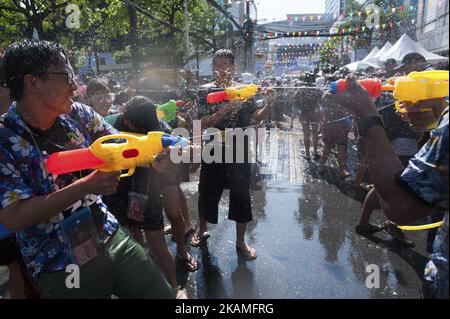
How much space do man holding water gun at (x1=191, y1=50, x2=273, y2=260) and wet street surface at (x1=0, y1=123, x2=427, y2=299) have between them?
31 centimetres

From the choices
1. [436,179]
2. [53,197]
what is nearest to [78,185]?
[53,197]

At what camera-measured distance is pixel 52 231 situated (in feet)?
5.28

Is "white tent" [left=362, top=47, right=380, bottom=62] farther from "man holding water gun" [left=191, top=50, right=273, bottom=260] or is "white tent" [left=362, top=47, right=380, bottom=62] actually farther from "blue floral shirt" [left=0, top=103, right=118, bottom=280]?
"blue floral shirt" [left=0, top=103, right=118, bottom=280]

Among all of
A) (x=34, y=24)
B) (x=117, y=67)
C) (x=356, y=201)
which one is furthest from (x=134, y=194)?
(x=117, y=67)

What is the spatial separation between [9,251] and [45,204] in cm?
122

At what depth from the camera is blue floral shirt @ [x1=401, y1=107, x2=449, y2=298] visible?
3.44ft

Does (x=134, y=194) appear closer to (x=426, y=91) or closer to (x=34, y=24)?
(x=426, y=91)

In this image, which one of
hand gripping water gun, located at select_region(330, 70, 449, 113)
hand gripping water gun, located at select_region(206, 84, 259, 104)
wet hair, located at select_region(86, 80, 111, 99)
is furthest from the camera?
wet hair, located at select_region(86, 80, 111, 99)

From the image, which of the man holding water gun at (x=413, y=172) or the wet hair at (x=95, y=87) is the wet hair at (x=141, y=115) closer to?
the wet hair at (x=95, y=87)

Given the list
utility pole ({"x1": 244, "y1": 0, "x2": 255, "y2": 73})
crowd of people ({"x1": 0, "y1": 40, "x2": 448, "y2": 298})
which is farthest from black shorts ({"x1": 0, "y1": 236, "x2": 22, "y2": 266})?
utility pole ({"x1": 244, "y1": 0, "x2": 255, "y2": 73})

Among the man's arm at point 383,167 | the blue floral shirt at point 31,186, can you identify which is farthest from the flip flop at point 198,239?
the man's arm at point 383,167

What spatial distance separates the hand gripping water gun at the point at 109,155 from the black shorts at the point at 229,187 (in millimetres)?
1800

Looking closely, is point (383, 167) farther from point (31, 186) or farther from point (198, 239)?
point (198, 239)
